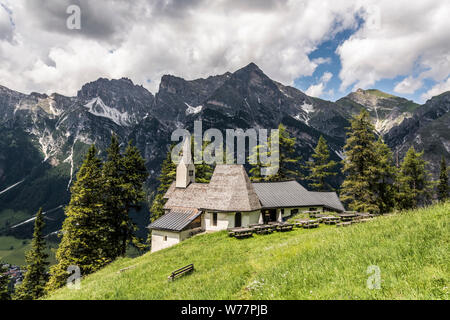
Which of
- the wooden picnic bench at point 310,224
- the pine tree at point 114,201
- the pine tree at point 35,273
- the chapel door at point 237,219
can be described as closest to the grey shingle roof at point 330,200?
the wooden picnic bench at point 310,224

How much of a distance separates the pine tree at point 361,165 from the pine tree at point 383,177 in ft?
2.73

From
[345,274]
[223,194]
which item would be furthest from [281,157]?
[345,274]

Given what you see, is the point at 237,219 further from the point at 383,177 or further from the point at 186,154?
the point at 383,177

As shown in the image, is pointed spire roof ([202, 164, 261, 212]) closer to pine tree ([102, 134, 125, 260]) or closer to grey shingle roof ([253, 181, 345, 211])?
grey shingle roof ([253, 181, 345, 211])

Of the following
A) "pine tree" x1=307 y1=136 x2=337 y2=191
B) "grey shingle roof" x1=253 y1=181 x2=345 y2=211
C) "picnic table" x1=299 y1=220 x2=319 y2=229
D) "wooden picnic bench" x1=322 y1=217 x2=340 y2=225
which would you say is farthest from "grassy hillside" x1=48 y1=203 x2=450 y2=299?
"pine tree" x1=307 y1=136 x2=337 y2=191

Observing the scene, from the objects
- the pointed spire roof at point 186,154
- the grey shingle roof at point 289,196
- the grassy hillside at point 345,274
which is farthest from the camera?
the pointed spire roof at point 186,154

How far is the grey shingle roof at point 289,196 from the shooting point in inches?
1464

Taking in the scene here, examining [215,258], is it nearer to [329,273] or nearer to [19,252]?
[329,273]

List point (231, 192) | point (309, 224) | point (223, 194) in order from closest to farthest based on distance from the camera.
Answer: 1. point (309, 224)
2. point (231, 192)
3. point (223, 194)

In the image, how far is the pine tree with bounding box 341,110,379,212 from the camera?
127 feet

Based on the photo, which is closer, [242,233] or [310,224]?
[242,233]

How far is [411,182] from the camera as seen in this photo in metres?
47.8

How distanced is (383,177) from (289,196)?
16.2m

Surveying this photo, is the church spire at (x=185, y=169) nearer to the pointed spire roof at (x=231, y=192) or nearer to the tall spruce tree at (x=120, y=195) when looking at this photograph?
the pointed spire roof at (x=231, y=192)
